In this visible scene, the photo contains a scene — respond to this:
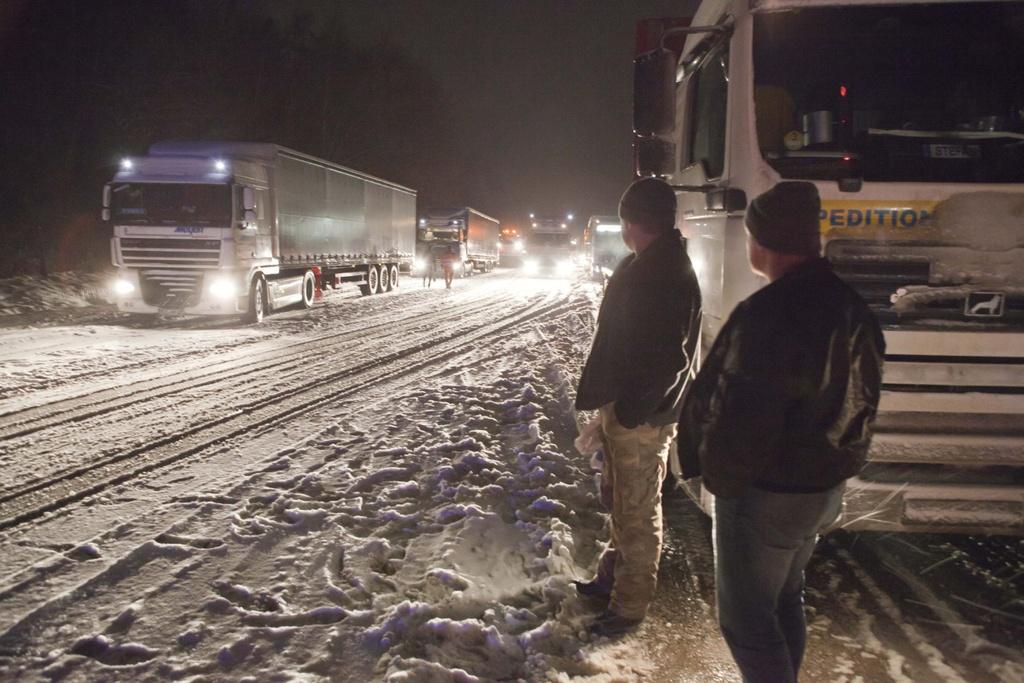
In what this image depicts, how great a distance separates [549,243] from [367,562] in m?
39.0

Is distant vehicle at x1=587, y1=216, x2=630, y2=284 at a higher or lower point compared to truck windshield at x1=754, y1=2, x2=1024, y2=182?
higher

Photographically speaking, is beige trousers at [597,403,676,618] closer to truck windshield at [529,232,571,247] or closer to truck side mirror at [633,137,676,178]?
truck side mirror at [633,137,676,178]

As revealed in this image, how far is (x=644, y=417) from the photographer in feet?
9.85

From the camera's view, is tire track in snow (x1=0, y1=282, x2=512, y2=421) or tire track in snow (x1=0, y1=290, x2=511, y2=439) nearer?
tire track in snow (x1=0, y1=290, x2=511, y2=439)

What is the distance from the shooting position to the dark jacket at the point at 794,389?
1983 millimetres

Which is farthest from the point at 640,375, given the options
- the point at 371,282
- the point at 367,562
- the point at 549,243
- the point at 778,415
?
the point at 549,243

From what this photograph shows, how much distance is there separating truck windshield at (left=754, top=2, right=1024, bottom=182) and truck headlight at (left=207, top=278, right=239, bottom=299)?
1292cm

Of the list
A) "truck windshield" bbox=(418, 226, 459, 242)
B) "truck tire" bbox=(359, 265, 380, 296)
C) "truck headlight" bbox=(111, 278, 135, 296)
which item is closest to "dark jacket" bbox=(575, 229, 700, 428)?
"truck headlight" bbox=(111, 278, 135, 296)

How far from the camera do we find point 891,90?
13.1 ft

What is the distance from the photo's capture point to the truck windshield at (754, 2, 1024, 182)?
368 centimetres

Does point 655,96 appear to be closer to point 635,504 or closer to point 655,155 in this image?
point 655,155

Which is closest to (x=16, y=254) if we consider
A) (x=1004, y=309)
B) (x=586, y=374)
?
(x=586, y=374)

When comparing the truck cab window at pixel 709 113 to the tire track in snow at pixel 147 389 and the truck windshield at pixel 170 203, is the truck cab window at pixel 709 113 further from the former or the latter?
the truck windshield at pixel 170 203

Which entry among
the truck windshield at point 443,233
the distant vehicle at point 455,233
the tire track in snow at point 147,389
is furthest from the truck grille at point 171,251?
the truck windshield at point 443,233
